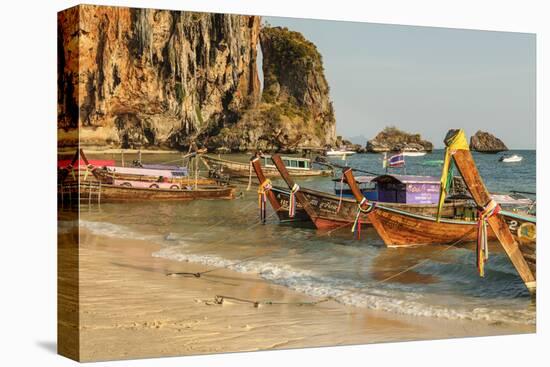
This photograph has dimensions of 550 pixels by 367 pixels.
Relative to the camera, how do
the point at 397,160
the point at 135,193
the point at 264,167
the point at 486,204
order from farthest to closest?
the point at 486,204 → the point at 397,160 → the point at 264,167 → the point at 135,193

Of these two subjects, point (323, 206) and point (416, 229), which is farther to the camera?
point (416, 229)

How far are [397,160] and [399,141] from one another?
0.24 meters

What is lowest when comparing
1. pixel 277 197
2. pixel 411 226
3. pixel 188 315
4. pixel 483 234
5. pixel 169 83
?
pixel 188 315

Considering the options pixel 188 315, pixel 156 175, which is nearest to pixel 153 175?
pixel 156 175

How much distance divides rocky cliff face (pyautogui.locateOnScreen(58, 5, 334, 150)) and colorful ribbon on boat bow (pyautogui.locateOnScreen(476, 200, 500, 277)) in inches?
89.1

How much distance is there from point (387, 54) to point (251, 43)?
1779 mm

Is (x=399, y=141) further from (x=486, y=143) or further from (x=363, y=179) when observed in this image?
(x=486, y=143)

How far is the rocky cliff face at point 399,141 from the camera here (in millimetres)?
12906

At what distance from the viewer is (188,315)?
11.4 metres

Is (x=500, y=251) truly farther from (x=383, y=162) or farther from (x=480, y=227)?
(x=383, y=162)

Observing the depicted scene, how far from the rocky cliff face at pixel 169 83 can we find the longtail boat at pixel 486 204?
63.2 inches

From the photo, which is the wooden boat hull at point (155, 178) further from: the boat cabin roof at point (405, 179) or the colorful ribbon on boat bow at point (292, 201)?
the boat cabin roof at point (405, 179)

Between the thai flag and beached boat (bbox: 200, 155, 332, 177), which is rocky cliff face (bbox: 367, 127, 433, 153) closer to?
the thai flag

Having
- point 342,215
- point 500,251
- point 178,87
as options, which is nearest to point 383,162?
point 342,215
